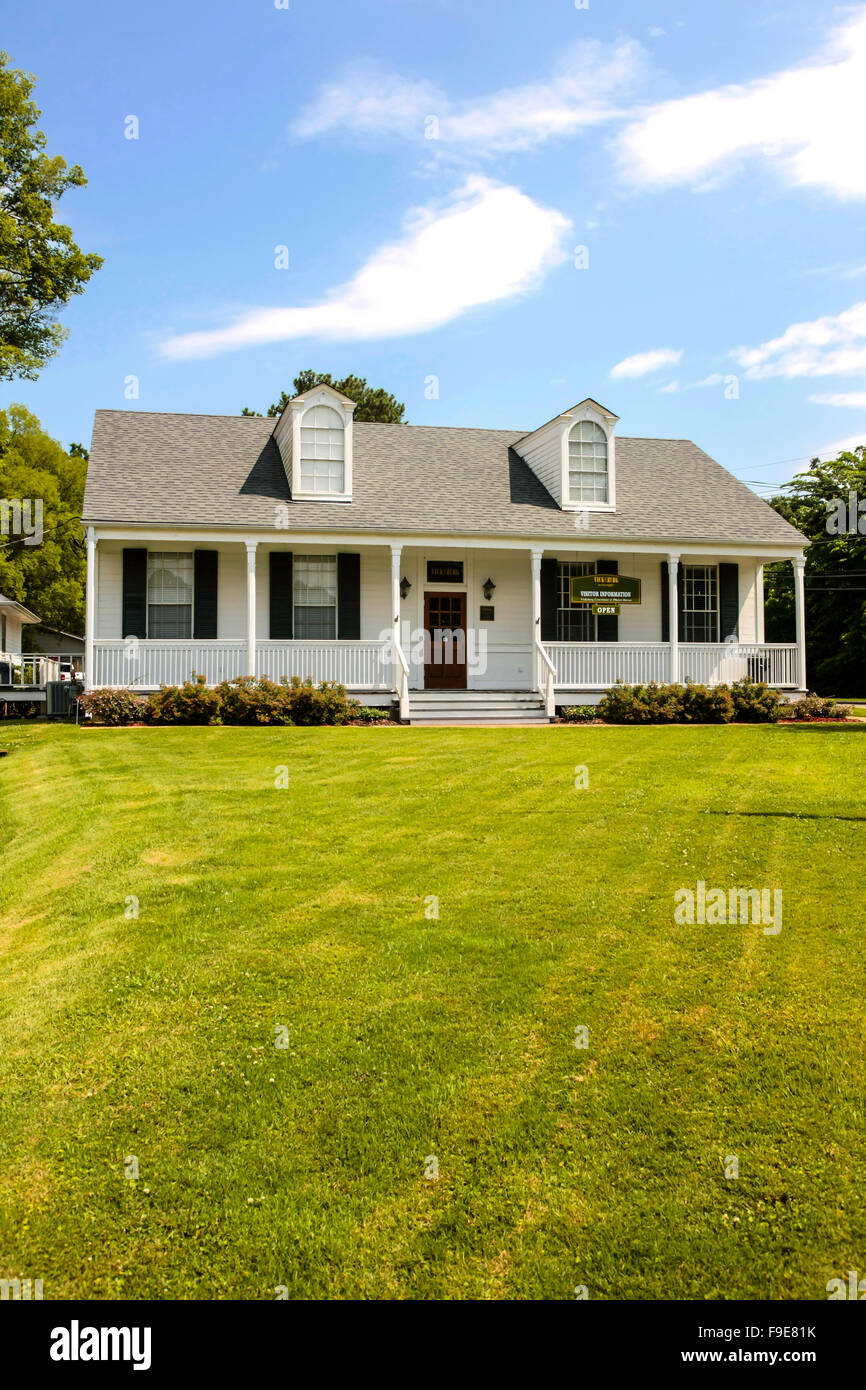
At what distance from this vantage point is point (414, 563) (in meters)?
20.0

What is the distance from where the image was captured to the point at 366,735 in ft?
47.1

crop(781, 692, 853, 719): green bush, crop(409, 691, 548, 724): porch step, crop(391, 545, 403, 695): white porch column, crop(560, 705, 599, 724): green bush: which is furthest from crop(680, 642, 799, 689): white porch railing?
crop(391, 545, 403, 695): white porch column

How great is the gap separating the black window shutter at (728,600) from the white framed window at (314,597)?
854cm

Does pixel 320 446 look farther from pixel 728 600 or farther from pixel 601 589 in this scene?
pixel 728 600

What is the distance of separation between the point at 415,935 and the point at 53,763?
807 cm

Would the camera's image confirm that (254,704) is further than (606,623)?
No

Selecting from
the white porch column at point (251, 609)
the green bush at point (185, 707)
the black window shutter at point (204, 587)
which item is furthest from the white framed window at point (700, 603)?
the green bush at point (185, 707)

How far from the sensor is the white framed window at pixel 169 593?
60.7 ft

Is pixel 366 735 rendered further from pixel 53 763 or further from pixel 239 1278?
pixel 239 1278

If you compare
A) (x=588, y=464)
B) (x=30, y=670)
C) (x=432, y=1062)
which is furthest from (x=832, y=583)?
(x=432, y=1062)

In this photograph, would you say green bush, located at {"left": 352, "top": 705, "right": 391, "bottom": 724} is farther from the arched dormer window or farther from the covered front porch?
the arched dormer window

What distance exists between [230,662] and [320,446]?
190 inches

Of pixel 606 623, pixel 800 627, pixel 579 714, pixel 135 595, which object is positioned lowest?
pixel 579 714

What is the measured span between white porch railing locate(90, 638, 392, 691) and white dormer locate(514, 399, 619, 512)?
18.6 ft
